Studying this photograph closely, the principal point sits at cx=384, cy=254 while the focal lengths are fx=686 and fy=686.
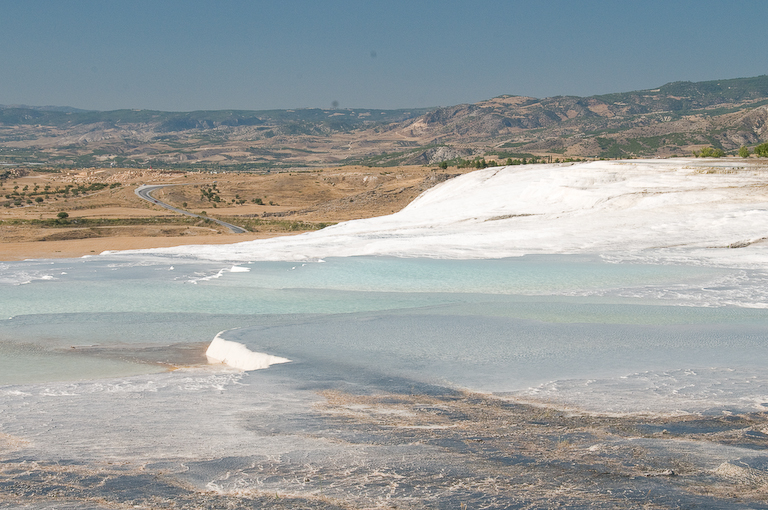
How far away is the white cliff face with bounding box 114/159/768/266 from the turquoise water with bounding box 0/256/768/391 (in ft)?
6.94

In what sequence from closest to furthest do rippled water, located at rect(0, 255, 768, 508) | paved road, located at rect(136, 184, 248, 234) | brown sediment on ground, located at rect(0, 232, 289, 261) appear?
rippled water, located at rect(0, 255, 768, 508) → brown sediment on ground, located at rect(0, 232, 289, 261) → paved road, located at rect(136, 184, 248, 234)

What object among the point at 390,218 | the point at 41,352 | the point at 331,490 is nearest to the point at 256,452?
the point at 331,490

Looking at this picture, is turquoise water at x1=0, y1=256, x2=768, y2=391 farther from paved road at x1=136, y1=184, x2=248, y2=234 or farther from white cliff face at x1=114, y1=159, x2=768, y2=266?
paved road at x1=136, y1=184, x2=248, y2=234

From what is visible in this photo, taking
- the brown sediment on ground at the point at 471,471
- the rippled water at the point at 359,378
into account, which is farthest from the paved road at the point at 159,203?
the brown sediment on ground at the point at 471,471

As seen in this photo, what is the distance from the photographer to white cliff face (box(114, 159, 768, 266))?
20953 mm

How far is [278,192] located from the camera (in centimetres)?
7531

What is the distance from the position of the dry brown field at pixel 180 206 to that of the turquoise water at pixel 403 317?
14369 mm

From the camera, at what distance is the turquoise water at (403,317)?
1008cm

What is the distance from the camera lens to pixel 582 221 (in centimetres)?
2500

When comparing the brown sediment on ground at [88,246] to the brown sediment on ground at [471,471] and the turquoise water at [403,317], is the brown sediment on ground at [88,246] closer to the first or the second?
the turquoise water at [403,317]

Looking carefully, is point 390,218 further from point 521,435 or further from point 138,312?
point 521,435

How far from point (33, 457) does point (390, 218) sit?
83.2 ft

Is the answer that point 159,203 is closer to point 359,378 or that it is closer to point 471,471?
point 359,378

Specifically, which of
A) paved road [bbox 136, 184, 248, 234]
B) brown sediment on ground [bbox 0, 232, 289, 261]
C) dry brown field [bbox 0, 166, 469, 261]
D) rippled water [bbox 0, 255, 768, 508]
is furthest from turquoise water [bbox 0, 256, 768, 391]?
paved road [bbox 136, 184, 248, 234]
